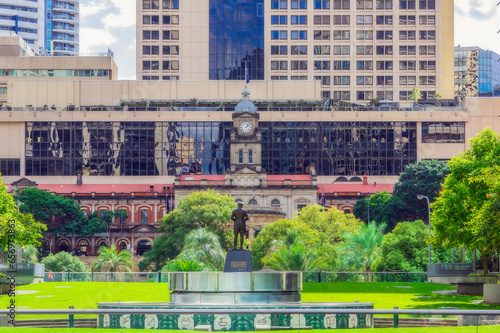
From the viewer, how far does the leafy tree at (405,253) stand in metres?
101

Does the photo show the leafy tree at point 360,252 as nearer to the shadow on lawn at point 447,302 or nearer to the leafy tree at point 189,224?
the leafy tree at point 189,224

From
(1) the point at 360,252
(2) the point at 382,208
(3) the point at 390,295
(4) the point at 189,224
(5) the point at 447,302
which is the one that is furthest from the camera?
(2) the point at 382,208

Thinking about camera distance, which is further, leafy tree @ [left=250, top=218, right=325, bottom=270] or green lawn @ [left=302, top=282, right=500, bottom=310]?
leafy tree @ [left=250, top=218, right=325, bottom=270]

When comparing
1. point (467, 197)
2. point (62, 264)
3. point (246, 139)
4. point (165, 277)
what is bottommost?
point (62, 264)

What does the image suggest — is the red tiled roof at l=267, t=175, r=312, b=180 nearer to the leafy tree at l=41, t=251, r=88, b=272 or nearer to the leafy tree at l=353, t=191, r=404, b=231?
the leafy tree at l=353, t=191, r=404, b=231

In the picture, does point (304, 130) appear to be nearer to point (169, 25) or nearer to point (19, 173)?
point (169, 25)

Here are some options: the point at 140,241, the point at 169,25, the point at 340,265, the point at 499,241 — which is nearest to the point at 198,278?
the point at 499,241

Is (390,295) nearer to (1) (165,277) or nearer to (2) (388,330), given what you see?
(1) (165,277)

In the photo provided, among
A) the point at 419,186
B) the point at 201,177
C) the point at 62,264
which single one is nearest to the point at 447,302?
the point at 62,264

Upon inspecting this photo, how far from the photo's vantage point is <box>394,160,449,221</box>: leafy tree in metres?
148

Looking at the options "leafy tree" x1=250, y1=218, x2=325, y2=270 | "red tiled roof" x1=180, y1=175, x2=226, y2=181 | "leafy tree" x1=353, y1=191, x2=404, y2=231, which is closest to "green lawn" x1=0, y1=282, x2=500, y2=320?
"leafy tree" x1=250, y1=218, x2=325, y2=270

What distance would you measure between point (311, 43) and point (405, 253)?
94222 millimetres

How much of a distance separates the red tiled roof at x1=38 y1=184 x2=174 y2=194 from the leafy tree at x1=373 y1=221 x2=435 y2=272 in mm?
63138

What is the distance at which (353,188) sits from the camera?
163500mm
